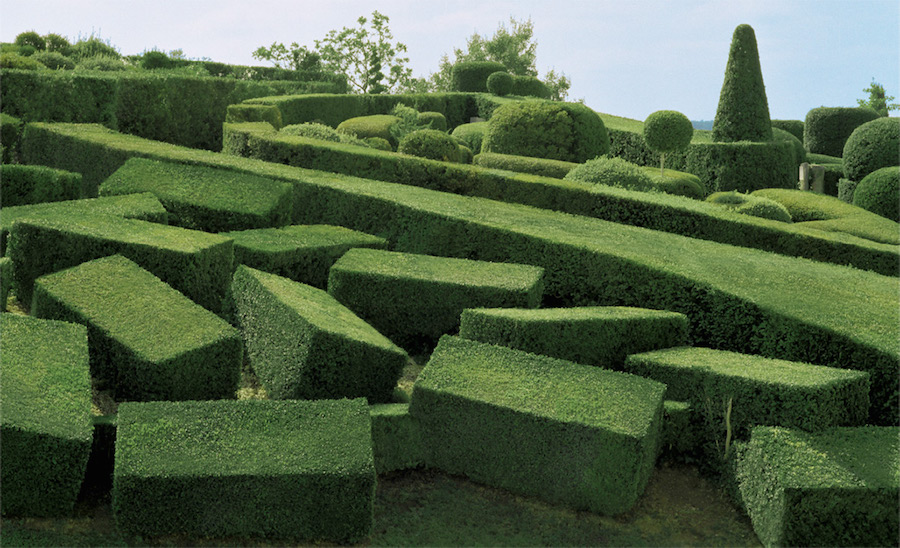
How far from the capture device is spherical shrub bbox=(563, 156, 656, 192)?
16.4 meters

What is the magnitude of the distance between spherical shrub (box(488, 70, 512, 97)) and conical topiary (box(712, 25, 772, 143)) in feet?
63.5

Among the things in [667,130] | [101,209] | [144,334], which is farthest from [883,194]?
[144,334]

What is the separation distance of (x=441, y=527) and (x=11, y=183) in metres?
8.84

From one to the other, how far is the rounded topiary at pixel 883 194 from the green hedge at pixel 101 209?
17.6 m

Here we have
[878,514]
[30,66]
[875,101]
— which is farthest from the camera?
[875,101]

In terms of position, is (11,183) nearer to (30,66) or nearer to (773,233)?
(773,233)

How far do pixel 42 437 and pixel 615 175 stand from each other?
41.3 ft

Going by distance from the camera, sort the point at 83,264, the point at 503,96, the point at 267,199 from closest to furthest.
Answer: the point at 83,264, the point at 267,199, the point at 503,96

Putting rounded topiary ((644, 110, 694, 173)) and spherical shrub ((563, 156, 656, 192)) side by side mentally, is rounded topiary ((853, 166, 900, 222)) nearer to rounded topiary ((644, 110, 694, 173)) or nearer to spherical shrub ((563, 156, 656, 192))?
rounded topiary ((644, 110, 694, 173))

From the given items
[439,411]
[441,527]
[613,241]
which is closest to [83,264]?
[439,411]

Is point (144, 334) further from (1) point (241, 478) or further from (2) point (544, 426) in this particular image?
(2) point (544, 426)

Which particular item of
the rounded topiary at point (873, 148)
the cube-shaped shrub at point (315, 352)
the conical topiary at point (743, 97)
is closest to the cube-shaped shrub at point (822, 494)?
the cube-shaped shrub at point (315, 352)

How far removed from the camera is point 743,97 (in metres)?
23.2

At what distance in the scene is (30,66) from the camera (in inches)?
902
